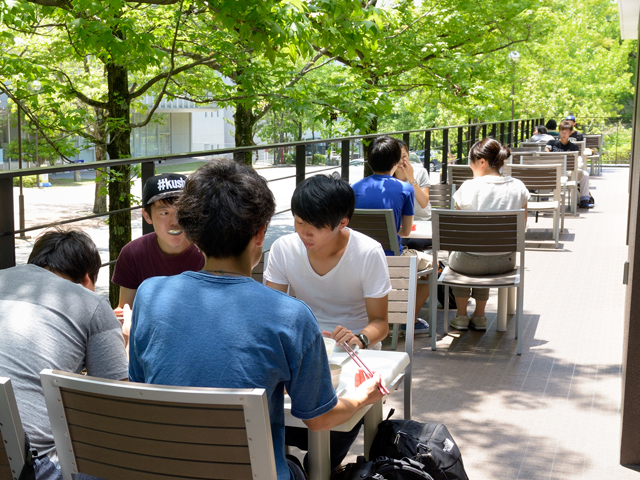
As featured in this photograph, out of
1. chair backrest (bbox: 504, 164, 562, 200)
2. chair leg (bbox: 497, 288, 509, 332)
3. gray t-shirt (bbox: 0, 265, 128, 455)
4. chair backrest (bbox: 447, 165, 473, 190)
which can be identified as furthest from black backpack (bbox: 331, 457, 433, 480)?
chair backrest (bbox: 504, 164, 562, 200)

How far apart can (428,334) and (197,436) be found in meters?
4.13

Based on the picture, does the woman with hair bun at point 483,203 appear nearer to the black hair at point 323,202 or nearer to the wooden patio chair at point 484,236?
the wooden patio chair at point 484,236

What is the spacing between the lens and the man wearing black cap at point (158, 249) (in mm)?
3234

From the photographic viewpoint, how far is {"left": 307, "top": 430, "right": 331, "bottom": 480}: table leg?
2.20 metres

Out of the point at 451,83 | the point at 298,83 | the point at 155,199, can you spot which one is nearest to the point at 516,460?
the point at 155,199

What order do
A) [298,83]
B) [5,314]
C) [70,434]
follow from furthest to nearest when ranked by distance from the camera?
[298,83] < [5,314] < [70,434]

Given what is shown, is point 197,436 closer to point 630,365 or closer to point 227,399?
point 227,399

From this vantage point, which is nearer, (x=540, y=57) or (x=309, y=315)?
(x=309, y=315)

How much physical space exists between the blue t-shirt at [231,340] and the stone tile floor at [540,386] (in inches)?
73.0

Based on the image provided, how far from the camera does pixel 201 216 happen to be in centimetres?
185

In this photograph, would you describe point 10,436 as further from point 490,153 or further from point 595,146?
point 595,146

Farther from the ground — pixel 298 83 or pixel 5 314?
pixel 298 83

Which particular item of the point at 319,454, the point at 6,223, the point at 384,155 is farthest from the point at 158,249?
the point at 384,155

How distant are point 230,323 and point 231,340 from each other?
4 centimetres
